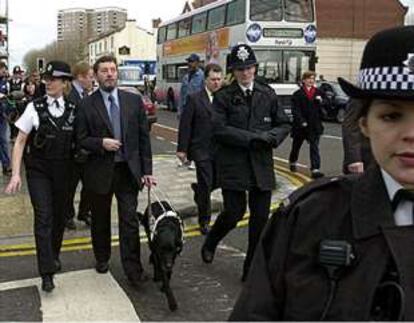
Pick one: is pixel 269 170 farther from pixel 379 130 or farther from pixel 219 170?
pixel 379 130

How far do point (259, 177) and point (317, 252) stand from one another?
399cm

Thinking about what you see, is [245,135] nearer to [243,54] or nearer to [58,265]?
[243,54]

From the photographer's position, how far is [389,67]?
1.65m

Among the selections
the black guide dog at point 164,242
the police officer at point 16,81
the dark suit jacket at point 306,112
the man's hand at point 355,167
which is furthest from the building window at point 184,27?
the black guide dog at point 164,242

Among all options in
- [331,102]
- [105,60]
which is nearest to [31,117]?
[105,60]

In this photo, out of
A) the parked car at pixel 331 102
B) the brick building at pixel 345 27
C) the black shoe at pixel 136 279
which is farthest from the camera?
the brick building at pixel 345 27

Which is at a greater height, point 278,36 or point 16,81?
point 278,36

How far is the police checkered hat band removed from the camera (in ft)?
5.33

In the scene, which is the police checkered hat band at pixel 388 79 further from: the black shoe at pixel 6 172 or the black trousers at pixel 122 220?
the black shoe at pixel 6 172

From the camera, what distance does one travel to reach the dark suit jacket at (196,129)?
26.1ft

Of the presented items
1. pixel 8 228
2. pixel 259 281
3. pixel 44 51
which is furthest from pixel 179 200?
pixel 44 51

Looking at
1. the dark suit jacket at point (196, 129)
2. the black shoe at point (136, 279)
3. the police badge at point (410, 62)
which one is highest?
the police badge at point (410, 62)

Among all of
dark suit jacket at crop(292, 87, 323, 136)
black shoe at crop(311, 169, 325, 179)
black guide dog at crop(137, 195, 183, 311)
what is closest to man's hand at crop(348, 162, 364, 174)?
black guide dog at crop(137, 195, 183, 311)

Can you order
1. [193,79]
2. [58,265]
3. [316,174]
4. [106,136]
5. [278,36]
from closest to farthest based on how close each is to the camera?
[106,136] → [58,265] → [316,174] → [193,79] → [278,36]
